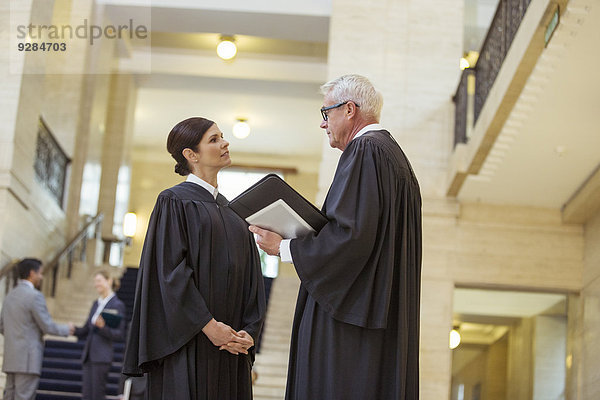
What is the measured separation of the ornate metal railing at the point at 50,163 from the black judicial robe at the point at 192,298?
9429 millimetres

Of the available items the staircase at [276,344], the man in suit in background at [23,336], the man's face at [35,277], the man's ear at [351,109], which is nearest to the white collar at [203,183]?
the man's ear at [351,109]

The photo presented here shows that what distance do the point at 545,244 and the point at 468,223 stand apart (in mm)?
1005

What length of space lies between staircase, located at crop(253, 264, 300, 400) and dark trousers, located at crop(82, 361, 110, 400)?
221 cm

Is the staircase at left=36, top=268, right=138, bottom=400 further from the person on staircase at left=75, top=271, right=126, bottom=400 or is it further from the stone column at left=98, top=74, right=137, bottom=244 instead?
the stone column at left=98, top=74, right=137, bottom=244

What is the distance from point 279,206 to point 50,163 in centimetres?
1085

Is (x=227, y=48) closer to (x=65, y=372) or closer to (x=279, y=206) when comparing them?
(x=65, y=372)

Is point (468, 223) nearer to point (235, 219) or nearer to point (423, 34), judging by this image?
point (423, 34)

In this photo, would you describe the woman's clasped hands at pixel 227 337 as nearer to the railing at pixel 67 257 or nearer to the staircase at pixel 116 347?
the staircase at pixel 116 347

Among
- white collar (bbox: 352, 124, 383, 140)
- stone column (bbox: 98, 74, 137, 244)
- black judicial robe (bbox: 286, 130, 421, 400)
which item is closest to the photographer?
black judicial robe (bbox: 286, 130, 421, 400)

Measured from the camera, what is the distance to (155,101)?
20.2m

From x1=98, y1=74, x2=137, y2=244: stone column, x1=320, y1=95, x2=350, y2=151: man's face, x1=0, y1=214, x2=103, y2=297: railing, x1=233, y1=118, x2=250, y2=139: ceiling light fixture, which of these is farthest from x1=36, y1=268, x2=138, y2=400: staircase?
x1=233, y1=118, x2=250, y2=139: ceiling light fixture

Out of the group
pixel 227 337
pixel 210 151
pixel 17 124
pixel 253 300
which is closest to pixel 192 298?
pixel 227 337

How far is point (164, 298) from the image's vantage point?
4.26 metres

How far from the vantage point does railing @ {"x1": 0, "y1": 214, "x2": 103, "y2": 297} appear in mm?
11406
